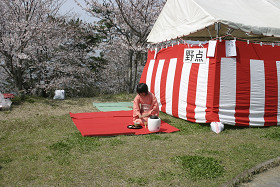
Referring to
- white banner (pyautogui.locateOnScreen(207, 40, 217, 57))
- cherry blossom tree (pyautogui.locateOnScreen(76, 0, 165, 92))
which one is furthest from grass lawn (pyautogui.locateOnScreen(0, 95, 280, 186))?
cherry blossom tree (pyautogui.locateOnScreen(76, 0, 165, 92))

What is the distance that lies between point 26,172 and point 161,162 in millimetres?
1674

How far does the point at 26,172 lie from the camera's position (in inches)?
122

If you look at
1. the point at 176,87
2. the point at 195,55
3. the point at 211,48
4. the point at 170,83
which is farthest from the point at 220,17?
the point at 170,83

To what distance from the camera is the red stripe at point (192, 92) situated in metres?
5.67

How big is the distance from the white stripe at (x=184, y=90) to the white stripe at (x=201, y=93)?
1.21 ft

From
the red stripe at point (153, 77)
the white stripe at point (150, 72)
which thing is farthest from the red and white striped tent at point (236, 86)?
the white stripe at point (150, 72)

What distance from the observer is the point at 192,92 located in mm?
5711

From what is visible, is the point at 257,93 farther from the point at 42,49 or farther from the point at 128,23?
the point at 42,49

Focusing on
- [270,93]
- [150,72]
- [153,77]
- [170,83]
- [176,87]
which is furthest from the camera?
[150,72]

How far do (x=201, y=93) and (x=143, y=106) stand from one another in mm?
1272

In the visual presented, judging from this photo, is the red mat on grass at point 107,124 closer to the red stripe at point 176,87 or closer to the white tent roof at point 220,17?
the red stripe at point 176,87

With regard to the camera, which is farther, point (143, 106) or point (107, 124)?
point (143, 106)

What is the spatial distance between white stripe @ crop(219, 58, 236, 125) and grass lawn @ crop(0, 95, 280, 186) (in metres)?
0.37

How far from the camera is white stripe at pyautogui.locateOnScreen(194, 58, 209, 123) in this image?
5.41m
